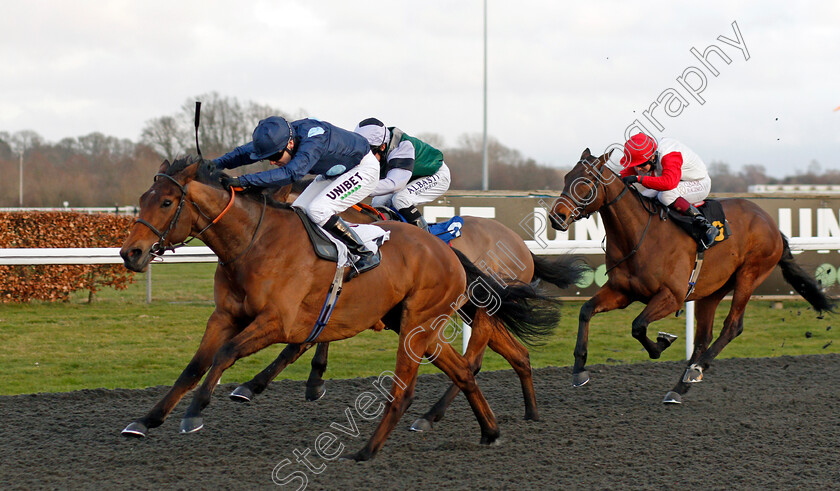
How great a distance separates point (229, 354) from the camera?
361cm

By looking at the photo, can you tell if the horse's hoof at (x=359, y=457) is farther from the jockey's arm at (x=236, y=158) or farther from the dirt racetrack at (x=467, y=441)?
the jockey's arm at (x=236, y=158)

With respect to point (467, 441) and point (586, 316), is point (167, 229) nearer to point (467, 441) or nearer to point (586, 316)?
point (467, 441)

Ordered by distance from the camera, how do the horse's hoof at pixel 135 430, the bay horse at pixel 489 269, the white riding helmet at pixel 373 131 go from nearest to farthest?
1. the horse's hoof at pixel 135 430
2. the bay horse at pixel 489 269
3. the white riding helmet at pixel 373 131

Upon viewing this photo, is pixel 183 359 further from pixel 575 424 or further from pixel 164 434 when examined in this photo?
pixel 575 424

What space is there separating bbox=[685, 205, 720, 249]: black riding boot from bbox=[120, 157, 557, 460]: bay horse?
2.24 meters

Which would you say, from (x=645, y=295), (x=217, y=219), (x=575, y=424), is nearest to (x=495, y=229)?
(x=645, y=295)

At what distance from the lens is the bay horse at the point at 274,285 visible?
3609mm

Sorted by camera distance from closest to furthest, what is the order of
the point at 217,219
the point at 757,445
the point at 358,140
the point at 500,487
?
the point at 500,487
the point at 217,219
the point at 757,445
the point at 358,140

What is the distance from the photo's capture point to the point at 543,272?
573cm

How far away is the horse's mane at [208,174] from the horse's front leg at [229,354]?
628mm

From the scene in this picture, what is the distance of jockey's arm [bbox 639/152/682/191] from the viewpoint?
218 inches

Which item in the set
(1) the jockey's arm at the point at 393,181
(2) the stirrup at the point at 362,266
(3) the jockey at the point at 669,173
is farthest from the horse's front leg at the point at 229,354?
(3) the jockey at the point at 669,173

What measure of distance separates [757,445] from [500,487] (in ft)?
5.11

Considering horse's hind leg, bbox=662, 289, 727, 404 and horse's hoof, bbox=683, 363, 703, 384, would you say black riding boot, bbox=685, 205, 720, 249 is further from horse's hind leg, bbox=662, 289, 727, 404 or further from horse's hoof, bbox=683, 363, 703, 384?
horse's hoof, bbox=683, 363, 703, 384
